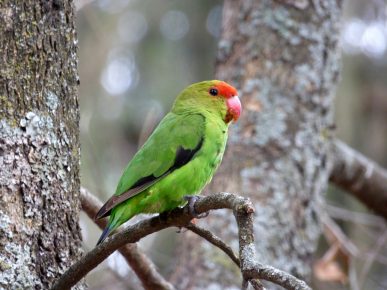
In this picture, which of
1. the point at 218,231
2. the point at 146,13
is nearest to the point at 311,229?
the point at 218,231

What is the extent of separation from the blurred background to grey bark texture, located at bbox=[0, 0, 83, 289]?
371cm

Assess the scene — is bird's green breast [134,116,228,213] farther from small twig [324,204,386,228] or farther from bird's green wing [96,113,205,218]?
small twig [324,204,386,228]

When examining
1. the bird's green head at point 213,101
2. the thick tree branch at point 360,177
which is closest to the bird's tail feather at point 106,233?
the bird's green head at point 213,101

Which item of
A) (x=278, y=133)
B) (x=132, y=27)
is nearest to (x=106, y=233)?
(x=278, y=133)

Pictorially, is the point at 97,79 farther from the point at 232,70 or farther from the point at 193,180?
the point at 193,180

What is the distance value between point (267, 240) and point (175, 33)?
13.9ft

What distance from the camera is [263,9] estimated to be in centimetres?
425

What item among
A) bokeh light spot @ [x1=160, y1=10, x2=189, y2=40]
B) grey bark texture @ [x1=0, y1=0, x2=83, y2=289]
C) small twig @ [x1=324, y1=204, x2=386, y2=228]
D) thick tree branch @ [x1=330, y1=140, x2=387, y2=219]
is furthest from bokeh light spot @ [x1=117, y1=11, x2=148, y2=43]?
grey bark texture @ [x1=0, y1=0, x2=83, y2=289]

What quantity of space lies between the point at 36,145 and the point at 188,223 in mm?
565

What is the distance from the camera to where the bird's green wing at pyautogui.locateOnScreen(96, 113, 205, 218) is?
8.80ft

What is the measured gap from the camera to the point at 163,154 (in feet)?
9.52

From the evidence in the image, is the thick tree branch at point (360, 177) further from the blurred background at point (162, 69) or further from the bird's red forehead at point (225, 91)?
the blurred background at point (162, 69)

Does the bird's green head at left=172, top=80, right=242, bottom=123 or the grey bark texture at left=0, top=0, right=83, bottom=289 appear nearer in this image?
the grey bark texture at left=0, top=0, right=83, bottom=289

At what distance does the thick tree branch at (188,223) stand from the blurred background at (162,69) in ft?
12.5
